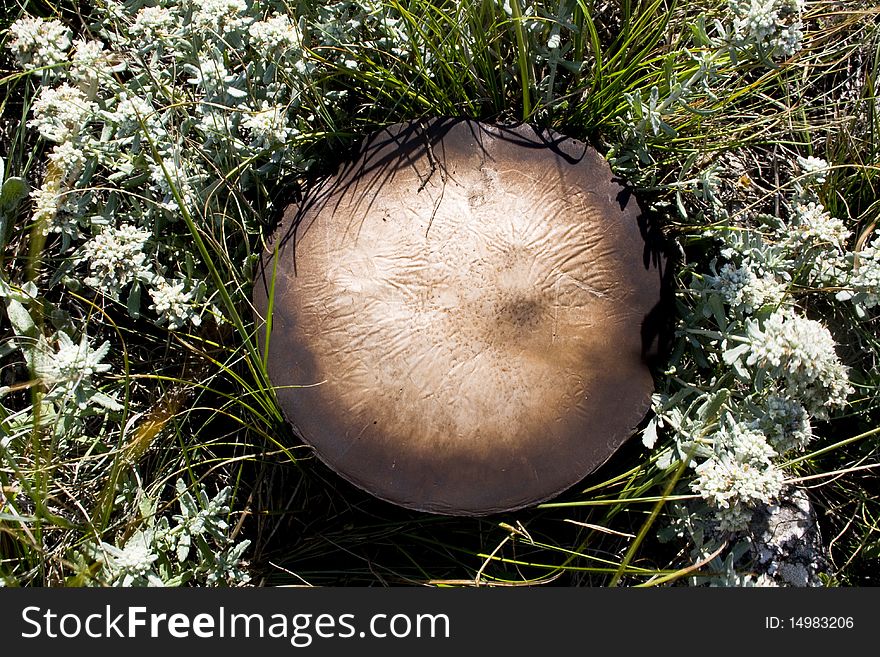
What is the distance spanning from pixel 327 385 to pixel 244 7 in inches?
47.3

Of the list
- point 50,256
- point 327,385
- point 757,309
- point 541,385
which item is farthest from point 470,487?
point 50,256

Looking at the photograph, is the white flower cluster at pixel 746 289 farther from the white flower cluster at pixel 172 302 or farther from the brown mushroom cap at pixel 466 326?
the white flower cluster at pixel 172 302

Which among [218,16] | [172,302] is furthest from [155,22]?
[172,302]

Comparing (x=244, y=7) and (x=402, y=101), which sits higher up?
(x=244, y=7)

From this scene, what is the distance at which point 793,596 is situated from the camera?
2416 mm

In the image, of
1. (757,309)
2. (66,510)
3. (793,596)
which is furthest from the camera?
(66,510)

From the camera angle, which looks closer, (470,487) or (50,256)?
(470,487)

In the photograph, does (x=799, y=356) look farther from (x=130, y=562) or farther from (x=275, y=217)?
(x=130, y=562)

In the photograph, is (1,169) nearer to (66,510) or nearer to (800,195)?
(66,510)

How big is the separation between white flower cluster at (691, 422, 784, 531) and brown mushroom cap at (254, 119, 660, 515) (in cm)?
26

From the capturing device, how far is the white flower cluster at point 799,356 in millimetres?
1969

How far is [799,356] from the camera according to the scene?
1.96 m

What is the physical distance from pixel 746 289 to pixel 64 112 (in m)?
2.18

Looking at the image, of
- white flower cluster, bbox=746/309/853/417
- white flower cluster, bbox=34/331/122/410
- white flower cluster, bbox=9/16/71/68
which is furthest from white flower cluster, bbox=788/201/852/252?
white flower cluster, bbox=9/16/71/68
